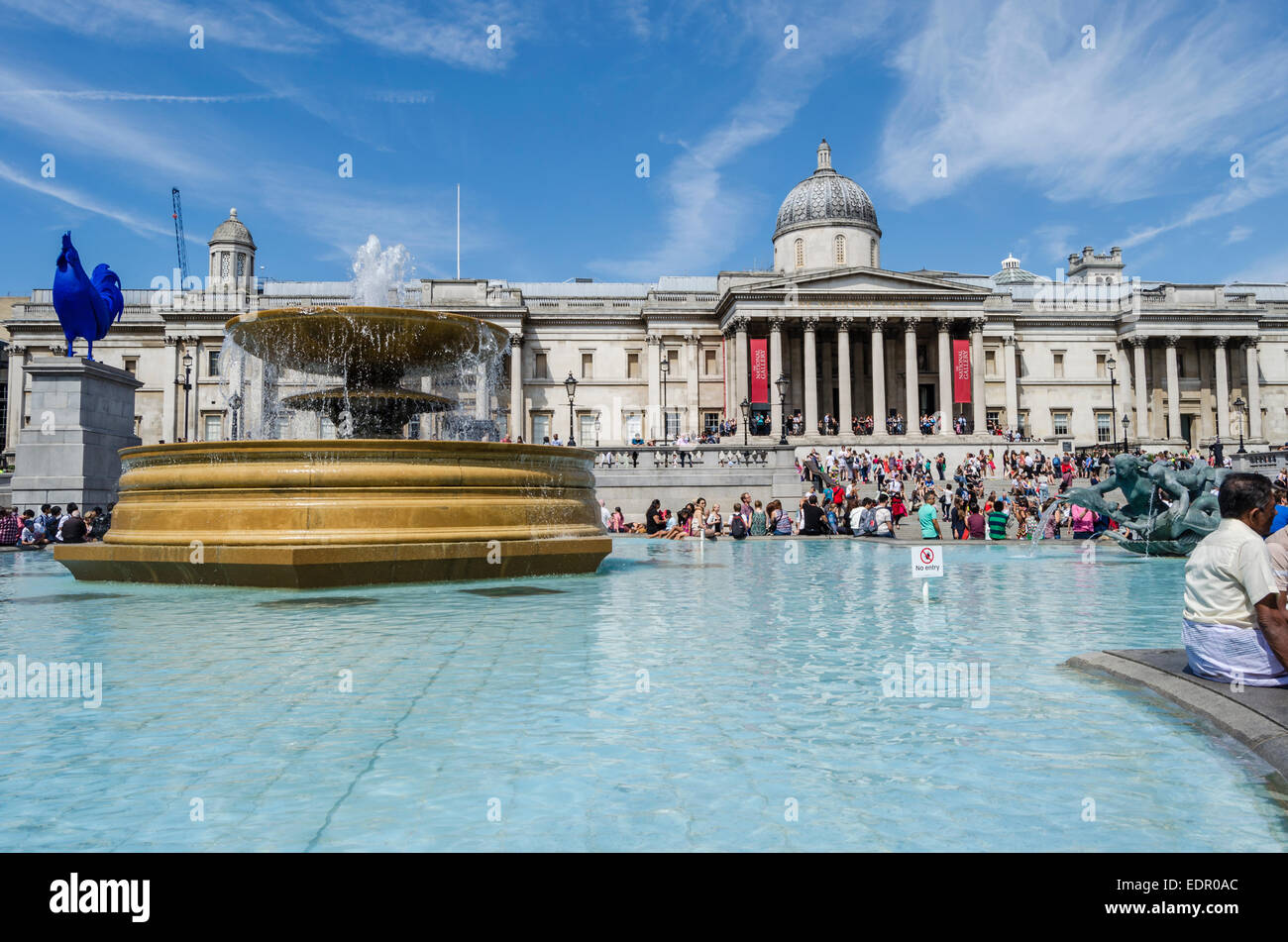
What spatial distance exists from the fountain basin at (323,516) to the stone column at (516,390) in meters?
42.6

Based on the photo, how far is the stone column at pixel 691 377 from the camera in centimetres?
5456

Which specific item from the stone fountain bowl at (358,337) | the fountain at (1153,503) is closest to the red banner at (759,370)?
the fountain at (1153,503)

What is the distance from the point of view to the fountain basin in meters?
9.48

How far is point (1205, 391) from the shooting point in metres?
57.7

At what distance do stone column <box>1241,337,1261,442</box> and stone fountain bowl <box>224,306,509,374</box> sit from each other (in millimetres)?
57723

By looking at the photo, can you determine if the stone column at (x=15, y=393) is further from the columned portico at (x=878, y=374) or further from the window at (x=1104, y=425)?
the window at (x=1104, y=425)

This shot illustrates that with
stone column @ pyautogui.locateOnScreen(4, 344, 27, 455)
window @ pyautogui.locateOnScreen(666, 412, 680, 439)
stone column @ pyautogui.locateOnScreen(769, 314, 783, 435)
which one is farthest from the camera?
window @ pyautogui.locateOnScreen(666, 412, 680, 439)

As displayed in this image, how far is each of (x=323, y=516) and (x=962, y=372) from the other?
46.7m

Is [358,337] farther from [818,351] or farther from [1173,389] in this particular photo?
[1173,389]

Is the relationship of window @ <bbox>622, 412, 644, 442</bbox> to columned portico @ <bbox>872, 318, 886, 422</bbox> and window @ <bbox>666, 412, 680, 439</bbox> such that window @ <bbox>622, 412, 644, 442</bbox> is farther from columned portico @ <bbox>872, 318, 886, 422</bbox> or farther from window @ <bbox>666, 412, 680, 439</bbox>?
columned portico @ <bbox>872, 318, 886, 422</bbox>

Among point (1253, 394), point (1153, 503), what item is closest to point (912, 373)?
point (1253, 394)

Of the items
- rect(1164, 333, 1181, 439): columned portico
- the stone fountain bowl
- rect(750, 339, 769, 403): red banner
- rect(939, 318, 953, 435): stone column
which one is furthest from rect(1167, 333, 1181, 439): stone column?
the stone fountain bowl
